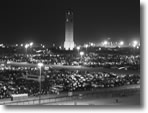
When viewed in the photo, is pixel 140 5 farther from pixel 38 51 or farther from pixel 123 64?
pixel 38 51

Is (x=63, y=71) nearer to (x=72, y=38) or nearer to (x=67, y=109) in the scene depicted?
(x=67, y=109)

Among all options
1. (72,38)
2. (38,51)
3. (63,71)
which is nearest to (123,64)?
(63,71)

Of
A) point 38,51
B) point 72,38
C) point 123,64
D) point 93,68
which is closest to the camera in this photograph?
point 123,64

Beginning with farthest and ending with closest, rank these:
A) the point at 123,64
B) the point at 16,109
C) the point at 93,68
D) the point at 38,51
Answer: the point at 38,51 → the point at 93,68 → the point at 123,64 → the point at 16,109

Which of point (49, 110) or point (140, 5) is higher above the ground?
point (140, 5)

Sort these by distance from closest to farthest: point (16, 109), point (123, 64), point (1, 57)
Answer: point (16, 109), point (123, 64), point (1, 57)

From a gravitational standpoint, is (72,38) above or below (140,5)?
above

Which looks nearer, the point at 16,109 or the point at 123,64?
the point at 16,109

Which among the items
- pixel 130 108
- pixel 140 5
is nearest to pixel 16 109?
pixel 130 108

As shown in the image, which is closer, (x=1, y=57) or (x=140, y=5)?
(x=140, y=5)
